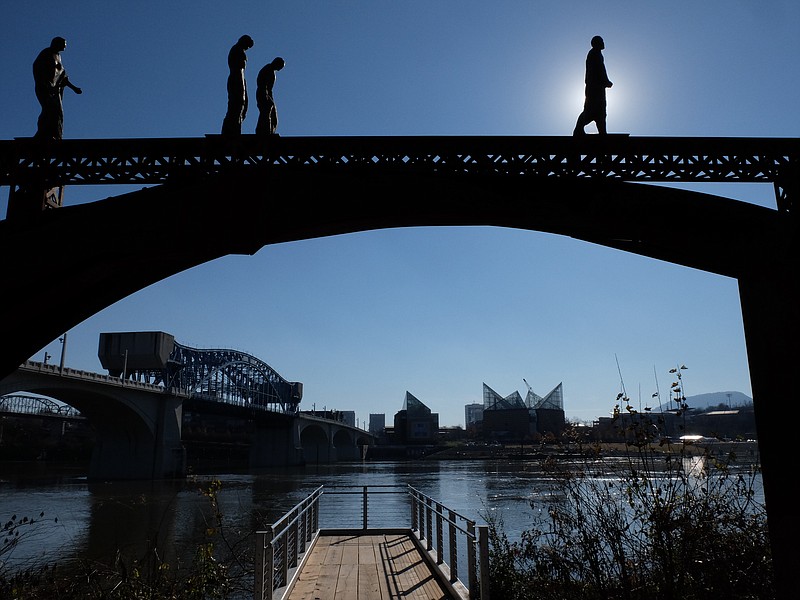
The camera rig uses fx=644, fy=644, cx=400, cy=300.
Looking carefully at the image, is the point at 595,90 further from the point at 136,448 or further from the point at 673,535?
the point at 136,448

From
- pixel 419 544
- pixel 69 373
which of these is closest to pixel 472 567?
pixel 419 544

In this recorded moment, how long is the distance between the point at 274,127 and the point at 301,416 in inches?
4083

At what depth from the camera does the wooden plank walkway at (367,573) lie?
29.6 feet

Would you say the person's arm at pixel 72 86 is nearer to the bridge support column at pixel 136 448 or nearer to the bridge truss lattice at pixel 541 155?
the bridge truss lattice at pixel 541 155

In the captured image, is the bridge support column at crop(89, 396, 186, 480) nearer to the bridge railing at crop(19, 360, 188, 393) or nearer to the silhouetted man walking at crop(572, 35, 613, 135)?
the bridge railing at crop(19, 360, 188, 393)

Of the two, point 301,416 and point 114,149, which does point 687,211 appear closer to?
point 114,149

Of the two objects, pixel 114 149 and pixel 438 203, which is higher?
pixel 114 149

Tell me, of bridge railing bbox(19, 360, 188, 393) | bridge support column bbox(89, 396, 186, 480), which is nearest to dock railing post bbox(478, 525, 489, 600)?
bridge railing bbox(19, 360, 188, 393)

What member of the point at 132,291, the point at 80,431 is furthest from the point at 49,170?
the point at 80,431

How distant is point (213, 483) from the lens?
8.22 m

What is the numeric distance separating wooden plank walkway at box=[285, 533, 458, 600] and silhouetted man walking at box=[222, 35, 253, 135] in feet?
20.8

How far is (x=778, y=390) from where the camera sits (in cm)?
745

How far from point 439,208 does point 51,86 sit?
566 centimetres

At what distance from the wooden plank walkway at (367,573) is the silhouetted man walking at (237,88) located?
20.8ft
